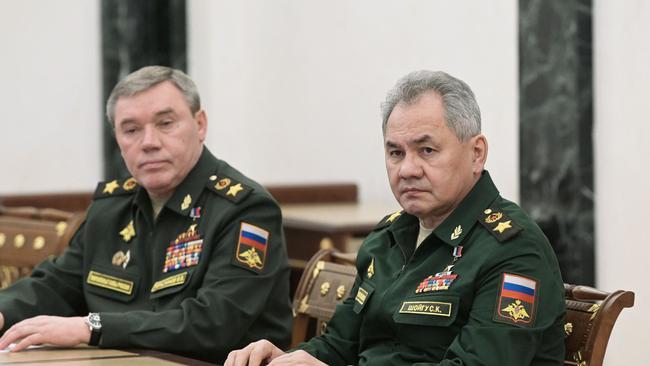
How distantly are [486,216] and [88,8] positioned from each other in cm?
515

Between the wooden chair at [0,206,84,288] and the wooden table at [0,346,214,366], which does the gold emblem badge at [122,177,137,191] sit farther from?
the wooden table at [0,346,214,366]

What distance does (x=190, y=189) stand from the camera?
396 cm

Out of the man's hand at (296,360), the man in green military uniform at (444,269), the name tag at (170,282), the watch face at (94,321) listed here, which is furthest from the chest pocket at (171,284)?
Result: the man's hand at (296,360)

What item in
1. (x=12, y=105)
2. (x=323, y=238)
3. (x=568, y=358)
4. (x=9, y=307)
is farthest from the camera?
(x=12, y=105)

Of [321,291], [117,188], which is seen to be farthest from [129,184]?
[321,291]

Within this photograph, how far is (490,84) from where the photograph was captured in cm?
559

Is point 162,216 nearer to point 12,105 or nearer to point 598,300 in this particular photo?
point 598,300

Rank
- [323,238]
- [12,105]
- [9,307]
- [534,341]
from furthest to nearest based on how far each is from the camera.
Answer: [12,105]
[323,238]
[9,307]
[534,341]

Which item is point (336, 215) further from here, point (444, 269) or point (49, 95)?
point (444, 269)

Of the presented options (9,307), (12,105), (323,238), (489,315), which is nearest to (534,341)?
(489,315)

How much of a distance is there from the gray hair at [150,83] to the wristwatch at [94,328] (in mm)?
820

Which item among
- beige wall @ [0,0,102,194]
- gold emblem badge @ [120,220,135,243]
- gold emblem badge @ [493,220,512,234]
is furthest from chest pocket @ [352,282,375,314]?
beige wall @ [0,0,102,194]

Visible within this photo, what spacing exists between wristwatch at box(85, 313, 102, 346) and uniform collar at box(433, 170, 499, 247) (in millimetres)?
1036

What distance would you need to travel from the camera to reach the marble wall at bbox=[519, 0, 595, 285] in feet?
16.2
